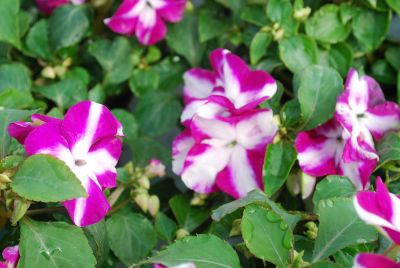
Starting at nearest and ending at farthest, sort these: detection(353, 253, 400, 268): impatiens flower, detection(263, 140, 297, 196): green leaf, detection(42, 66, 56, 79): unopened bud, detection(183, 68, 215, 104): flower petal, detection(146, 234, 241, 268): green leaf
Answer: detection(353, 253, 400, 268): impatiens flower → detection(146, 234, 241, 268): green leaf → detection(263, 140, 297, 196): green leaf → detection(183, 68, 215, 104): flower petal → detection(42, 66, 56, 79): unopened bud

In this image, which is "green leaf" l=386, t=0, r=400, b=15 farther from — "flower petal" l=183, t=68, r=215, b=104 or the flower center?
the flower center

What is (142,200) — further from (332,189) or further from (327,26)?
(327,26)

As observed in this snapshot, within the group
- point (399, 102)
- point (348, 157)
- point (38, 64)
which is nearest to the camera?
point (348, 157)

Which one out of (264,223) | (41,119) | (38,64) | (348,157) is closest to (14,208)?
(41,119)

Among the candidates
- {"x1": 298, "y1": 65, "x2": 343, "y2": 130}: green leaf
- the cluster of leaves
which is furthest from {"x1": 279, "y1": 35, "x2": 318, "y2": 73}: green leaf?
{"x1": 298, "y1": 65, "x2": 343, "y2": 130}: green leaf

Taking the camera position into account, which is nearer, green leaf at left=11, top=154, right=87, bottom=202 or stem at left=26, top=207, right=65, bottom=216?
green leaf at left=11, top=154, right=87, bottom=202

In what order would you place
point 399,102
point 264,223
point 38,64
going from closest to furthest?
point 264,223 → point 399,102 → point 38,64

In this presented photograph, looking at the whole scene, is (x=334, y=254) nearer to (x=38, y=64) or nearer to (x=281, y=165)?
(x=281, y=165)

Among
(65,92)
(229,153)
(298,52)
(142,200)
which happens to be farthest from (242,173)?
(65,92)
